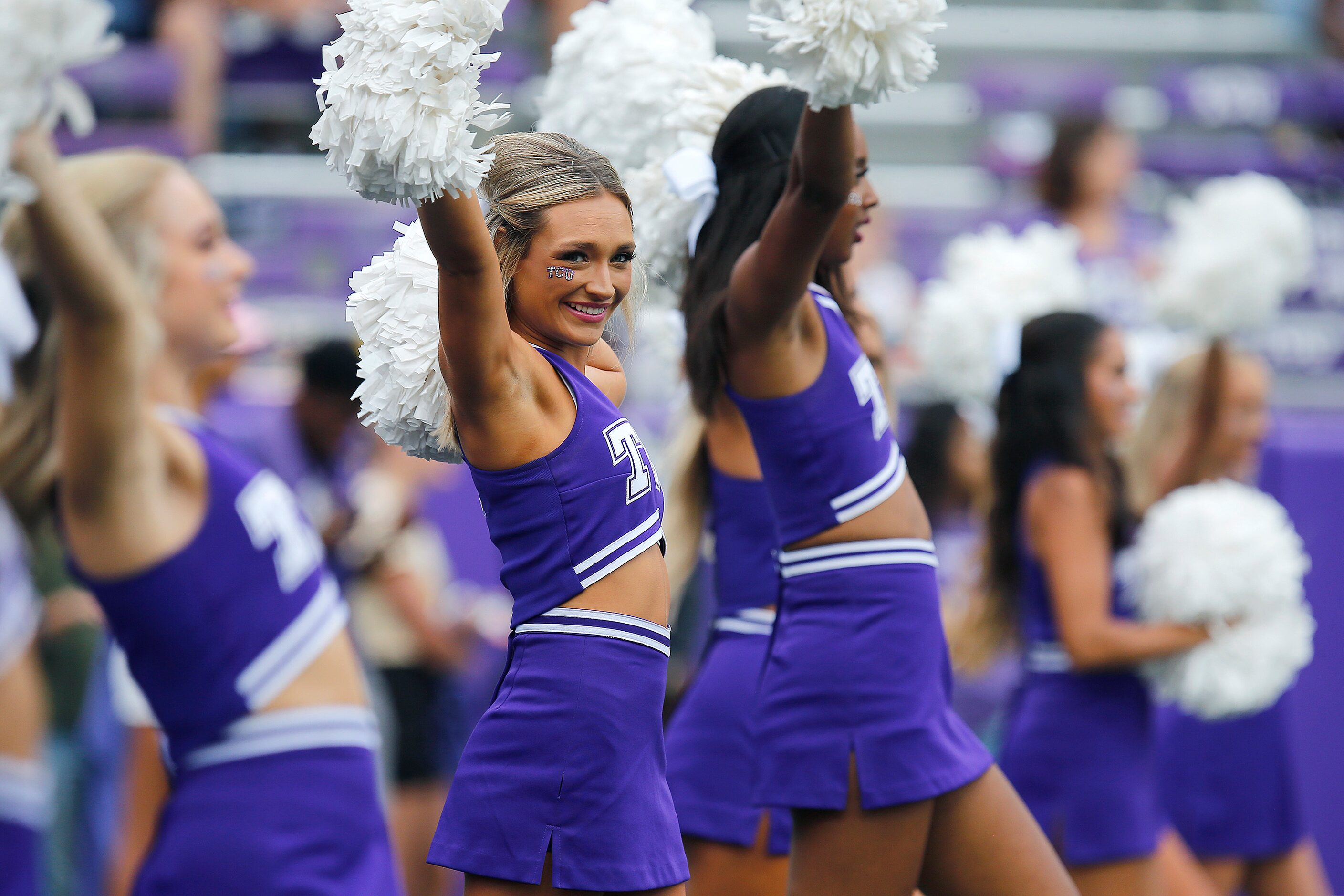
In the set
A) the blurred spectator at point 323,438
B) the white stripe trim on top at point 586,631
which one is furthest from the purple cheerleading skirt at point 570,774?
the blurred spectator at point 323,438

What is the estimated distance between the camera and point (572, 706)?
6.61 ft

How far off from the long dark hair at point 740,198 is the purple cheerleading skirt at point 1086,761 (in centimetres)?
128

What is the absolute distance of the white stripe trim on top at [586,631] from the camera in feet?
6.72

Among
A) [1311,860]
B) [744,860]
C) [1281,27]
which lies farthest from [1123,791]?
[1281,27]

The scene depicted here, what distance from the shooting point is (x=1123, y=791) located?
3.48 metres

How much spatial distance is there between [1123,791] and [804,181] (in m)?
1.82

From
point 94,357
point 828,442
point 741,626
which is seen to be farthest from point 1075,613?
point 94,357

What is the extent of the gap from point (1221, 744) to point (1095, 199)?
2.74 metres

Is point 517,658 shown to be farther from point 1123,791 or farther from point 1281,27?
point 1281,27

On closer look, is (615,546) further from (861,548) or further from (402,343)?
(861,548)

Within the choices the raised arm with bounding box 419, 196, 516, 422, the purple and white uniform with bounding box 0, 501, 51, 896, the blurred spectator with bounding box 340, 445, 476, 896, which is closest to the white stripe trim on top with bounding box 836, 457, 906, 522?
the raised arm with bounding box 419, 196, 516, 422

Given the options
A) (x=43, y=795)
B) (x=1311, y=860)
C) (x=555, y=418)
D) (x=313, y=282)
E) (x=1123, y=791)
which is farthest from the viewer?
(x=313, y=282)

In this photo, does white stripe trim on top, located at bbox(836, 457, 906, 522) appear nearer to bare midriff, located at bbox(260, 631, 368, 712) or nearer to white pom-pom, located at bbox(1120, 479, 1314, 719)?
bare midriff, located at bbox(260, 631, 368, 712)

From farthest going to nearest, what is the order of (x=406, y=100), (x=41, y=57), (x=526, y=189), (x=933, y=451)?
(x=933, y=451) → (x=526, y=189) → (x=406, y=100) → (x=41, y=57)
